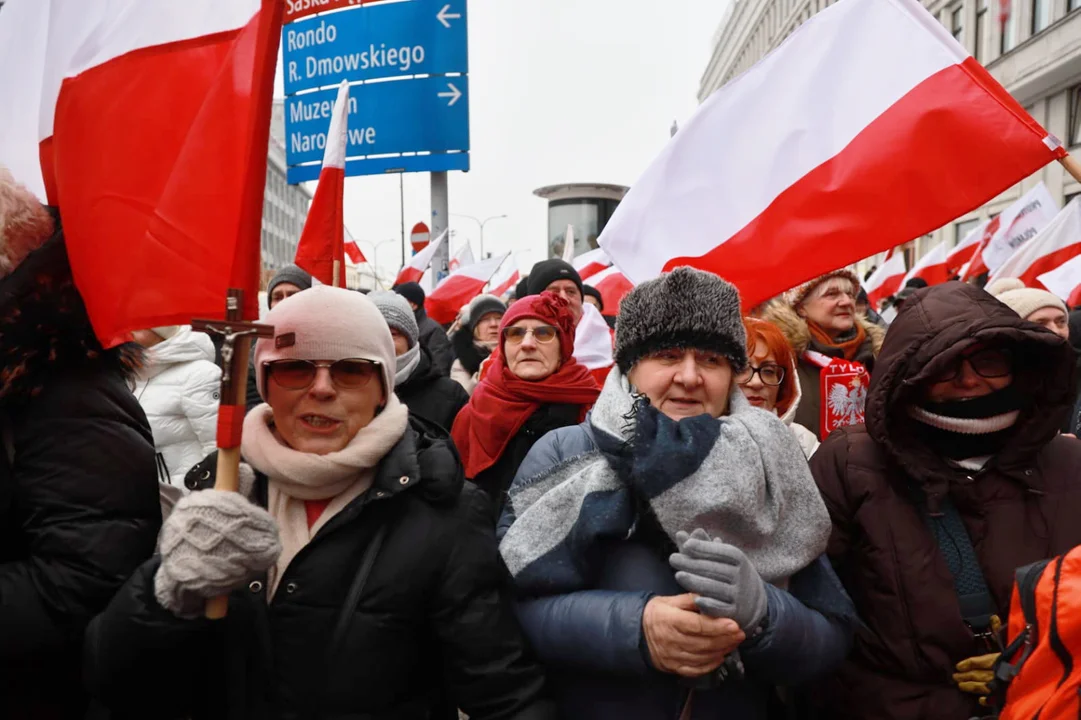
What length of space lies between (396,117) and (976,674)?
6437 mm

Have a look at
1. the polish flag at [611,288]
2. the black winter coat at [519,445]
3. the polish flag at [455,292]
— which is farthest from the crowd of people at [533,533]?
the polish flag at [455,292]

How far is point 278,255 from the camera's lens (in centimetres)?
7731

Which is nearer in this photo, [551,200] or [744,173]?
[744,173]

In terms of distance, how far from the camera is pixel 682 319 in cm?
201

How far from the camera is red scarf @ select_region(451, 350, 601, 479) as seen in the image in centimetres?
356

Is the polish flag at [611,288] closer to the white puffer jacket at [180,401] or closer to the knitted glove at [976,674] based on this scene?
the white puffer jacket at [180,401]

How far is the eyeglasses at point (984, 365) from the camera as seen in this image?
2.16 meters

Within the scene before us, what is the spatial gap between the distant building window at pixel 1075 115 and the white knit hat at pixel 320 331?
22980mm

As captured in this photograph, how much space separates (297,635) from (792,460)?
3.71 feet

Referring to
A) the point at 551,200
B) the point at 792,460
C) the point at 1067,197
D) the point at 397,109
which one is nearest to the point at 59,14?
the point at 792,460

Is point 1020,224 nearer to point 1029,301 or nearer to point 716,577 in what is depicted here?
point 1029,301

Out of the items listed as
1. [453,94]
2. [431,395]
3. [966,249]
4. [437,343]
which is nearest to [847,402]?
[431,395]

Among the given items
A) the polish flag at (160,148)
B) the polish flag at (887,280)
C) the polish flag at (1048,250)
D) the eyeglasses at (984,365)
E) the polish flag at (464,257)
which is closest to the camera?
the polish flag at (160,148)

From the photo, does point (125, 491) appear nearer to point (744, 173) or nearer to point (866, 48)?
point (744, 173)
